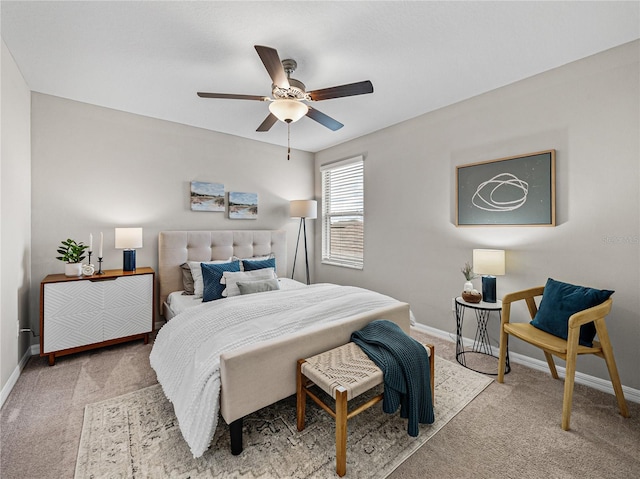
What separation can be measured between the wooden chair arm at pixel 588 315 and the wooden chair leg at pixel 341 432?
1540mm

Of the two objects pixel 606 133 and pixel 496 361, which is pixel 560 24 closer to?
pixel 606 133

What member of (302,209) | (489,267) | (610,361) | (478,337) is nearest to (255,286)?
(302,209)

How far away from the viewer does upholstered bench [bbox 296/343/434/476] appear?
1.50 meters

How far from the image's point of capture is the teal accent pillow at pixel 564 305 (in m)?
2.02

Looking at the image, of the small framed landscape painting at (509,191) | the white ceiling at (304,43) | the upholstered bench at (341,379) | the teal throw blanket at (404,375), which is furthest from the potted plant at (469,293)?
the white ceiling at (304,43)

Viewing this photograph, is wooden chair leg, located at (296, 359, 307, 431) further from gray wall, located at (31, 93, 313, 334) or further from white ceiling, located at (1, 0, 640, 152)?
gray wall, located at (31, 93, 313, 334)

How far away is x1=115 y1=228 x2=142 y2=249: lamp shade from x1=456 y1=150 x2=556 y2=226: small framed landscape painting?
3.51 metres

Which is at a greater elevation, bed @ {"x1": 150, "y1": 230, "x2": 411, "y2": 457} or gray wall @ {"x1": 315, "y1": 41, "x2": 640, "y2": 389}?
gray wall @ {"x1": 315, "y1": 41, "x2": 640, "y2": 389}

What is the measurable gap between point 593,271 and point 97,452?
3.67 m

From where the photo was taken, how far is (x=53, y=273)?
298 cm

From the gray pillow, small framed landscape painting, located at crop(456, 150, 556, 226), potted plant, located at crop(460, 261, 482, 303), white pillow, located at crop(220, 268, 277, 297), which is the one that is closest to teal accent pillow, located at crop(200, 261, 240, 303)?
white pillow, located at crop(220, 268, 277, 297)

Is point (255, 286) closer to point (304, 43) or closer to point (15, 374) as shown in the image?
point (15, 374)

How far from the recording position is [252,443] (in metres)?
1.72

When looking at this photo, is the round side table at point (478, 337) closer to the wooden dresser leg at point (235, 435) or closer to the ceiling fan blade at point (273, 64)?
the wooden dresser leg at point (235, 435)
